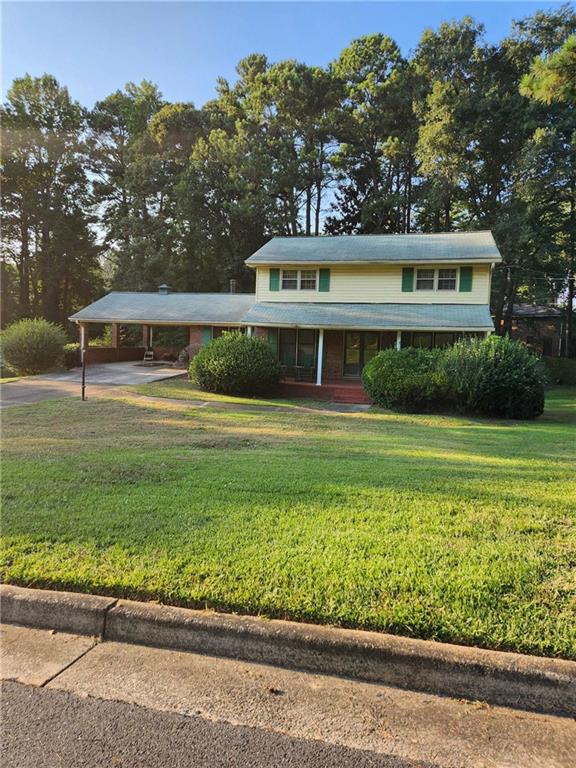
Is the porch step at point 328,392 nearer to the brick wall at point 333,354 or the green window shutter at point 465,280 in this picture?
the brick wall at point 333,354

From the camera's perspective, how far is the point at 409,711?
229 cm

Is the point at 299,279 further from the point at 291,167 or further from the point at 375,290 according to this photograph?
the point at 291,167

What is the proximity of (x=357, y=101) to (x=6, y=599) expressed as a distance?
3668 cm

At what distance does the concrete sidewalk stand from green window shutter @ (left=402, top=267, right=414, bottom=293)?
62.7ft

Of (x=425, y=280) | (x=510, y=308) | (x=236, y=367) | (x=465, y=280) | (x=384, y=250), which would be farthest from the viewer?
(x=510, y=308)

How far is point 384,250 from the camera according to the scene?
21156mm

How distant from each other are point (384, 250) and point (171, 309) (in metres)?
11.8

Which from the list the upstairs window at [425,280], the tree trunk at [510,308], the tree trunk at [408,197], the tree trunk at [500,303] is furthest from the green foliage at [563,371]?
the tree trunk at [408,197]

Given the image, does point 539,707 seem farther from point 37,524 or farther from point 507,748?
point 37,524

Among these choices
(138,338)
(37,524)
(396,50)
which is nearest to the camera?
(37,524)

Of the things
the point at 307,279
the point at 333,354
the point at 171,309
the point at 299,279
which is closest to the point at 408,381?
the point at 333,354

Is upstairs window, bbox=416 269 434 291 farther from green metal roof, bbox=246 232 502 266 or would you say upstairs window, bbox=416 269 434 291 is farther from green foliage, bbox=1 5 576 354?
green foliage, bbox=1 5 576 354

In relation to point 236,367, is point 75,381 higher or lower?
lower

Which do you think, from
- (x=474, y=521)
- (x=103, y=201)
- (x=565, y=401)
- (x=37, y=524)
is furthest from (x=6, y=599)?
(x=103, y=201)
